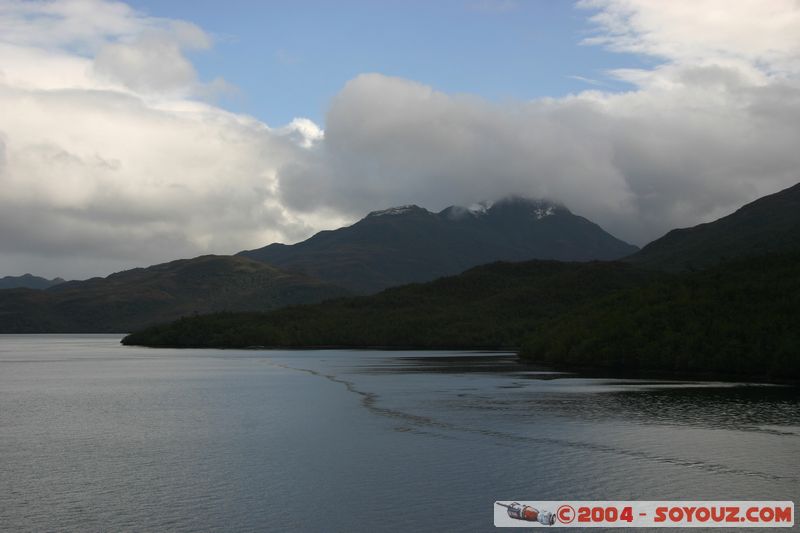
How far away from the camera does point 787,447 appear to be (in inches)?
1925

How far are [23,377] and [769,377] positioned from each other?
105787 mm

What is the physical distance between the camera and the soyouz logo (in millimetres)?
33188

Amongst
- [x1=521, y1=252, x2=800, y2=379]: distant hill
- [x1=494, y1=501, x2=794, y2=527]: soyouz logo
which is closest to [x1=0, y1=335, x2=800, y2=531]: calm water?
[x1=494, y1=501, x2=794, y2=527]: soyouz logo

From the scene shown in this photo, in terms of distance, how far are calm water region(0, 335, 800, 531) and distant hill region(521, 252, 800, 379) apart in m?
19.4

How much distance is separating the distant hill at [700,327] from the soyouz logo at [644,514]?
73.0 meters

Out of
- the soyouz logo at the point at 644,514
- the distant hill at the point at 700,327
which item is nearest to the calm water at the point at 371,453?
the soyouz logo at the point at 644,514

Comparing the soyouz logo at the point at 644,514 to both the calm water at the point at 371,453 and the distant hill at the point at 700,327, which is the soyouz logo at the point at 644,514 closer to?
the calm water at the point at 371,453

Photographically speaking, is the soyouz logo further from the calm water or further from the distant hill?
the distant hill

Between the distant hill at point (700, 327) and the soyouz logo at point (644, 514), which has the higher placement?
the distant hill at point (700, 327)

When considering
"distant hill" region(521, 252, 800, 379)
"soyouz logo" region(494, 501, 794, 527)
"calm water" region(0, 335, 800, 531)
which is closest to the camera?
"soyouz logo" region(494, 501, 794, 527)

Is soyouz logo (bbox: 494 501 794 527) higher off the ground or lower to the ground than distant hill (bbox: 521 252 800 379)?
lower

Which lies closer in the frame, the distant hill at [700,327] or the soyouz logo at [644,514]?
the soyouz logo at [644,514]

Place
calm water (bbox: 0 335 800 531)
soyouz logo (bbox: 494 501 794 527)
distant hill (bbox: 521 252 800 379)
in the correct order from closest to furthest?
1. soyouz logo (bbox: 494 501 794 527)
2. calm water (bbox: 0 335 800 531)
3. distant hill (bbox: 521 252 800 379)

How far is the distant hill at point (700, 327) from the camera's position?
10794 cm
